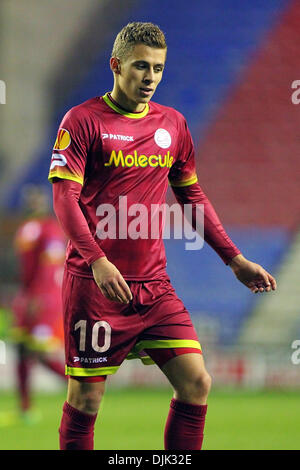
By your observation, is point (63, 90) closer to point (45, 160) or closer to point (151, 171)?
point (45, 160)

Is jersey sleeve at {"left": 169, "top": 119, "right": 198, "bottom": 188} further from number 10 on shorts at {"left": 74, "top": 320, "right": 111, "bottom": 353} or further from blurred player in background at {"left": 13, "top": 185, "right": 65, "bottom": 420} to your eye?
blurred player in background at {"left": 13, "top": 185, "right": 65, "bottom": 420}

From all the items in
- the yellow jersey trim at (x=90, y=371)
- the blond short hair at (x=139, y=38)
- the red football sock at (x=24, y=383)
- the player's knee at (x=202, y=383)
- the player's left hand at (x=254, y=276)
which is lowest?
the red football sock at (x=24, y=383)

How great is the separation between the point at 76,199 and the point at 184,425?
0.82 meters

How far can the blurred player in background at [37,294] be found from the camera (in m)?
6.02

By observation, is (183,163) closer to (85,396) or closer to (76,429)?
(85,396)

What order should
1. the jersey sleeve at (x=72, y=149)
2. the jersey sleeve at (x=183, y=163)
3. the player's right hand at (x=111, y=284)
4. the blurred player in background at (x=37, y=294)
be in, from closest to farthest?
the player's right hand at (x=111, y=284) → the jersey sleeve at (x=72, y=149) → the jersey sleeve at (x=183, y=163) → the blurred player in background at (x=37, y=294)

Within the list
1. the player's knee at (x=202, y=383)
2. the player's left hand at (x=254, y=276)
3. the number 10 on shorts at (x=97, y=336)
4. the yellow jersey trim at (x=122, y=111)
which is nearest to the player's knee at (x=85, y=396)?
the number 10 on shorts at (x=97, y=336)

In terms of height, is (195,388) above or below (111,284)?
below

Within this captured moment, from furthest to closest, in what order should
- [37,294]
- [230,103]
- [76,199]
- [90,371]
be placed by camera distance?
[230,103] → [37,294] → [90,371] → [76,199]

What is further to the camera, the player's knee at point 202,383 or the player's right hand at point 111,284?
the player's knee at point 202,383

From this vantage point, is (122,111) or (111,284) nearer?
(111,284)

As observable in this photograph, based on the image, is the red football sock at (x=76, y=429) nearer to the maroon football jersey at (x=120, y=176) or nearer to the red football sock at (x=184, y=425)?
the red football sock at (x=184, y=425)

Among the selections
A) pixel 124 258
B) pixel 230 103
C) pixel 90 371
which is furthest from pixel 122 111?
pixel 230 103

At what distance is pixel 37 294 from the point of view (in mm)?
6352
